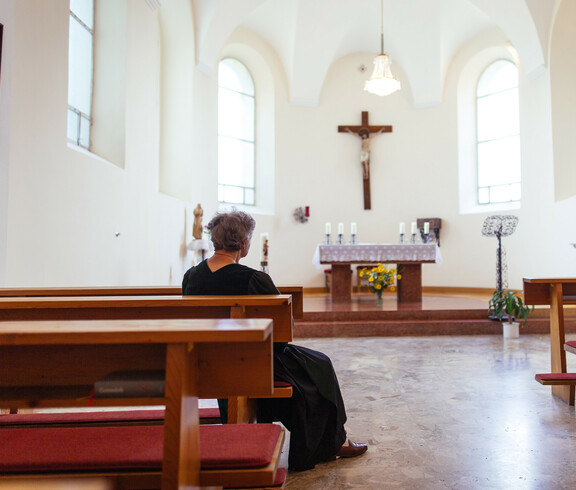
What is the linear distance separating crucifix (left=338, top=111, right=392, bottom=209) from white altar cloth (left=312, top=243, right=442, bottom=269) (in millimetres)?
3058

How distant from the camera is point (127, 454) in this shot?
1.37 meters

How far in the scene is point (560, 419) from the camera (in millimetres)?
3176

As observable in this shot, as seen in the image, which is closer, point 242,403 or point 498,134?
point 242,403

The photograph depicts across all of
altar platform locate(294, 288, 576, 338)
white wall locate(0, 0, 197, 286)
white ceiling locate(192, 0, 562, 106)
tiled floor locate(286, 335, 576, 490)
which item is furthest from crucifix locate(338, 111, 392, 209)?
tiled floor locate(286, 335, 576, 490)

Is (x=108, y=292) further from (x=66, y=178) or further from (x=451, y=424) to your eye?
(x=451, y=424)

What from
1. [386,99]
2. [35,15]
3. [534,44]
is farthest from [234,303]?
[386,99]

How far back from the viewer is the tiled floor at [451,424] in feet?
7.77

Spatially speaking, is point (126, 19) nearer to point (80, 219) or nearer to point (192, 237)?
point (80, 219)

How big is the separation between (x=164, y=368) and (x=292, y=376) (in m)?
1.19

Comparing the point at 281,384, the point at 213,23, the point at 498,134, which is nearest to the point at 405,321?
the point at 281,384

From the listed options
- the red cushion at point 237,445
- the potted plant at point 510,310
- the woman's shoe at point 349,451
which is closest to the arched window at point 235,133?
the potted plant at point 510,310

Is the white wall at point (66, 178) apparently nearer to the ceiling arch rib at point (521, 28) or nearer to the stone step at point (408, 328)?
the stone step at point (408, 328)

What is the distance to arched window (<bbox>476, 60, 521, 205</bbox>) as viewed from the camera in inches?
412

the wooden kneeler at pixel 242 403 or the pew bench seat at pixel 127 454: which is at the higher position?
the pew bench seat at pixel 127 454
